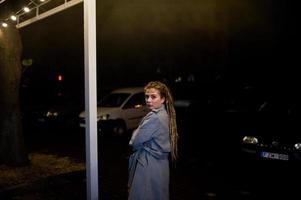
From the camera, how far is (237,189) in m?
7.05

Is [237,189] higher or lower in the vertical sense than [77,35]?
lower

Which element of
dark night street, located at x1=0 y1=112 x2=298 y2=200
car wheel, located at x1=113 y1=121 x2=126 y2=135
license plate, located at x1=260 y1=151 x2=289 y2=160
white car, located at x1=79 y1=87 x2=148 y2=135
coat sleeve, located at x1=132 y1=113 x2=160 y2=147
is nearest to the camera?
coat sleeve, located at x1=132 y1=113 x2=160 y2=147

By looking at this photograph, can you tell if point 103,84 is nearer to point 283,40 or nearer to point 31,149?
point 283,40

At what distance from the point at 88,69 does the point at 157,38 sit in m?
20.6

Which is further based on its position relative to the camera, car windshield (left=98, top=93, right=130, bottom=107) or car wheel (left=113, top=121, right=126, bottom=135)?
car windshield (left=98, top=93, right=130, bottom=107)

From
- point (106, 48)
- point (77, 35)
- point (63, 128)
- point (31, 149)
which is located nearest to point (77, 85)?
point (106, 48)

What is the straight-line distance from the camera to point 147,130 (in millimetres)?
3613

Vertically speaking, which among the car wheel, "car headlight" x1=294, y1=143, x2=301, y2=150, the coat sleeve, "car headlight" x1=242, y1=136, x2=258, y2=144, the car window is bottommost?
"car headlight" x1=294, y1=143, x2=301, y2=150

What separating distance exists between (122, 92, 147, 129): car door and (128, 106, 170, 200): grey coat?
9809mm

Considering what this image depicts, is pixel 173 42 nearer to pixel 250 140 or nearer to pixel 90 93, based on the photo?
pixel 250 140

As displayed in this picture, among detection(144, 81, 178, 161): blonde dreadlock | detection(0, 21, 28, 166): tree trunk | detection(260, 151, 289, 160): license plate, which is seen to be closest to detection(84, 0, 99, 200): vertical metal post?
detection(144, 81, 178, 161): blonde dreadlock

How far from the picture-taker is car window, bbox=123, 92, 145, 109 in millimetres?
13780

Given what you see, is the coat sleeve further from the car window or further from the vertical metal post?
the car window

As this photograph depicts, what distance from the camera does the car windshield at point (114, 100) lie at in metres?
13.9
